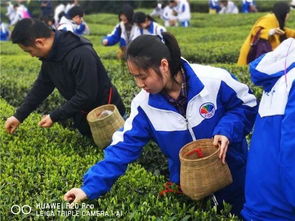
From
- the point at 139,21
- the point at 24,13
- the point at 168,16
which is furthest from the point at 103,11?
the point at 139,21

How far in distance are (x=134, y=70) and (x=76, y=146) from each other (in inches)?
77.6

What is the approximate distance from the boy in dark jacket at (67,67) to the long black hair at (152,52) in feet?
4.23

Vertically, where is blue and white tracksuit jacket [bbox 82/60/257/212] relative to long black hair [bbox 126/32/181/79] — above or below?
below

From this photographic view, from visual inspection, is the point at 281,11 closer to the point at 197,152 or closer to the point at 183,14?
the point at 197,152

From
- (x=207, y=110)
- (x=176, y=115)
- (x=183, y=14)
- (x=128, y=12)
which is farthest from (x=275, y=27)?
(x=183, y=14)

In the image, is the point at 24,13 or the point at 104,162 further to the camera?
the point at 24,13

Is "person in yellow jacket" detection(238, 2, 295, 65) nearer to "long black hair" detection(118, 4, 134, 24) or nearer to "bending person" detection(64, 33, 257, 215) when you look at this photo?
"long black hair" detection(118, 4, 134, 24)

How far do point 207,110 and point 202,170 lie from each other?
430mm

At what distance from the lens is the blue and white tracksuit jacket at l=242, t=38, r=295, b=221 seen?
1.87 metres

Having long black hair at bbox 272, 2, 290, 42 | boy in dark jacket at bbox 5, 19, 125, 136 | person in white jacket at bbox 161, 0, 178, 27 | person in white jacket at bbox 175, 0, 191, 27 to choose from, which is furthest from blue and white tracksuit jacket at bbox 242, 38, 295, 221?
person in white jacket at bbox 161, 0, 178, 27

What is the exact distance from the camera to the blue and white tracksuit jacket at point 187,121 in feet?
8.55

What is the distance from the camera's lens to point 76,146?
167 inches

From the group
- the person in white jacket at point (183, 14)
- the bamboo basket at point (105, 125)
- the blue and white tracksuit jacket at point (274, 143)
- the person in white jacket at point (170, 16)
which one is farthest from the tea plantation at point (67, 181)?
the person in white jacket at point (170, 16)

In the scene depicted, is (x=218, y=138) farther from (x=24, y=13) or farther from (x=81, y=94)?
(x=24, y=13)
